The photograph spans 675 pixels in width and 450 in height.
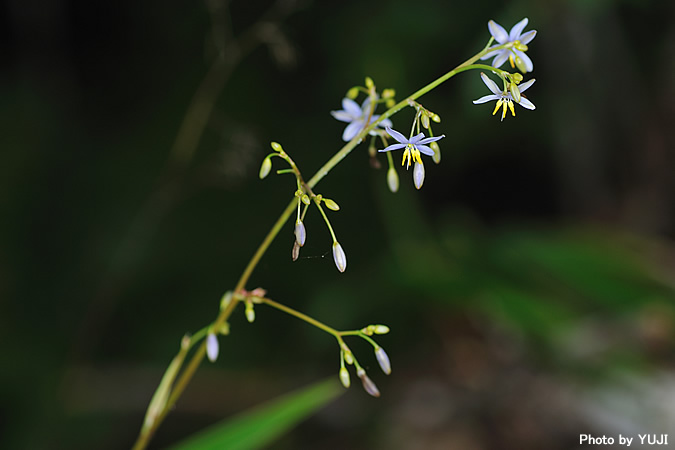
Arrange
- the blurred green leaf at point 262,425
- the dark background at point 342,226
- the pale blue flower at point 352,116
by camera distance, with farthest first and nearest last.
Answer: the dark background at point 342,226 < the blurred green leaf at point 262,425 < the pale blue flower at point 352,116

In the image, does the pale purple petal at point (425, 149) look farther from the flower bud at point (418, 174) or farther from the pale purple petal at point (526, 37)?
the pale purple petal at point (526, 37)

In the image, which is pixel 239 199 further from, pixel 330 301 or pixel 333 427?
pixel 333 427

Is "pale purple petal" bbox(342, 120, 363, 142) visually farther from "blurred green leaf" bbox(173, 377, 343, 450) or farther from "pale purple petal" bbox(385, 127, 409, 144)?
"blurred green leaf" bbox(173, 377, 343, 450)

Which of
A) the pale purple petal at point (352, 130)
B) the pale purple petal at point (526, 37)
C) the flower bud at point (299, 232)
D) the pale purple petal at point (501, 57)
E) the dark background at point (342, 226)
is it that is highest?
the dark background at point (342, 226)

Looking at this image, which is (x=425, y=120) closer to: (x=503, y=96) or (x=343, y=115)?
(x=503, y=96)

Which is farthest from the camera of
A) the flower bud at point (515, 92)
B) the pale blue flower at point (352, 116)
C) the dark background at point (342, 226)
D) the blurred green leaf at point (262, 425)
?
the dark background at point (342, 226)

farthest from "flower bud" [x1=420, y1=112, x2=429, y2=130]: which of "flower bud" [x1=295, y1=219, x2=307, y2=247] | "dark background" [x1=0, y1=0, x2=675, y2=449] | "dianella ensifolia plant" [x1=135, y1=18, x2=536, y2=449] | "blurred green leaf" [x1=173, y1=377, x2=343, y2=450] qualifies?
"dark background" [x1=0, y1=0, x2=675, y2=449]

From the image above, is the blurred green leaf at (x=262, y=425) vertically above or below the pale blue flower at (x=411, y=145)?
below

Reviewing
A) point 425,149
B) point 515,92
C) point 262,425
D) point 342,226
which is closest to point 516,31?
point 515,92

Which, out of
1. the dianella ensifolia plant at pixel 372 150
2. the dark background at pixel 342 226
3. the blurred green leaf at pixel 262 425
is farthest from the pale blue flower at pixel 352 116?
the dark background at pixel 342 226
